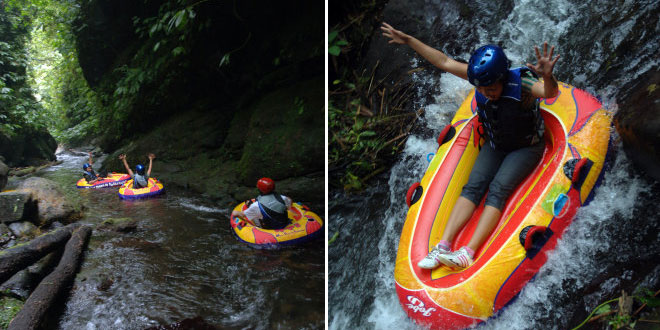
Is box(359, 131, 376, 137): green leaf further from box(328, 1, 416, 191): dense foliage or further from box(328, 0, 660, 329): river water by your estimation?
box(328, 0, 660, 329): river water

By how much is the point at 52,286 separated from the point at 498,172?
2740mm

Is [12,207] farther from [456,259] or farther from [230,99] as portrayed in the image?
[456,259]

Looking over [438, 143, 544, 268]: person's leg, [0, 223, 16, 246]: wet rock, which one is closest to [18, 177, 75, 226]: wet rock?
[0, 223, 16, 246]: wet rock

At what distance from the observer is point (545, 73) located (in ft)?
5.31

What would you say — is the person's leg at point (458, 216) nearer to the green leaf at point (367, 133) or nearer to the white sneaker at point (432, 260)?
the white sneaker at point (432, 260)

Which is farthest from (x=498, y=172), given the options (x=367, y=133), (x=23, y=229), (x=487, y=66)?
(x=23, y=229)

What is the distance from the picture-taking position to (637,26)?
2359 mm

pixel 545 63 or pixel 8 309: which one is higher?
pixel 545 63

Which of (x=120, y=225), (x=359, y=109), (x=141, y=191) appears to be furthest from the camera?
(x=141, y=191)

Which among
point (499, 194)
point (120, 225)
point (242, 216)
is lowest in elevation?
point (120, 225)

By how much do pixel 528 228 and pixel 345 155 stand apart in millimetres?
1481

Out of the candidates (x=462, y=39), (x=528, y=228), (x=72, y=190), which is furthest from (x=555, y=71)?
(x=72, y=190)

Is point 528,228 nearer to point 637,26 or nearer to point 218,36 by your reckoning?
point 637,26

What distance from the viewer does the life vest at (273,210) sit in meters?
3.54
